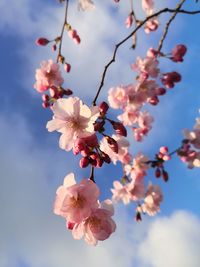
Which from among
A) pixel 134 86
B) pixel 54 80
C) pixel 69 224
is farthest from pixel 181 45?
pixel 69 224

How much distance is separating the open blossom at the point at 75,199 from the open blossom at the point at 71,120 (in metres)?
0.25

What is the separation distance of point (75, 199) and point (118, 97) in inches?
91.5

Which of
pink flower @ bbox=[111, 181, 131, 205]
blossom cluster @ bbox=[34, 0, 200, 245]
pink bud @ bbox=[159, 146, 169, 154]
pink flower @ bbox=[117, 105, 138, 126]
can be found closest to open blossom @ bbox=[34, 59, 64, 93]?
blossom cluster @ bbox=[34, 0, 200, 245]

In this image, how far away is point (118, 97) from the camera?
174 inches

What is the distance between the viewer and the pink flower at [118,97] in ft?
14.2

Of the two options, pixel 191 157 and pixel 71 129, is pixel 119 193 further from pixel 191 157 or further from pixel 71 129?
pixel 71 129

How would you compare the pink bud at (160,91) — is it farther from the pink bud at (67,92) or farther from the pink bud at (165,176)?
the pink bud at (165,176)

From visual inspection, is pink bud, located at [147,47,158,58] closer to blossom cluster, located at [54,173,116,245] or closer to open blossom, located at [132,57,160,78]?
open blossom, located at [132,57,160,78]

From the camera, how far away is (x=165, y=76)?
4.35 m

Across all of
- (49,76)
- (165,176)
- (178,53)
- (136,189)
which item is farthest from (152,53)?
(136,189)

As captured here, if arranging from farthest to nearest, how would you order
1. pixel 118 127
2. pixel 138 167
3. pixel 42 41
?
1. pixel 138 167
2. pixel 42 41
3. pixel 118 127

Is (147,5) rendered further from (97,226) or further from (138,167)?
(97,226)

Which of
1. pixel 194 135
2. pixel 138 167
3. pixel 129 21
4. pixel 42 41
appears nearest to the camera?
pixel 42 41

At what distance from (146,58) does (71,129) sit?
202 cm
